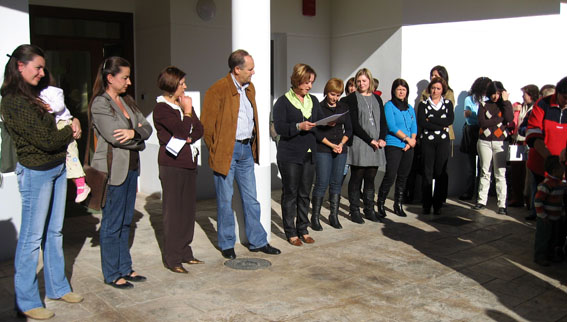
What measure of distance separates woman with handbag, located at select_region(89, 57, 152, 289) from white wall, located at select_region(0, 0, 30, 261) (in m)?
1.51

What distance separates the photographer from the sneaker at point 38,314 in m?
4.33

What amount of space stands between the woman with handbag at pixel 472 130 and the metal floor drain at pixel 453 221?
4.26 ft

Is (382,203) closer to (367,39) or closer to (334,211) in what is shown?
(334,211)

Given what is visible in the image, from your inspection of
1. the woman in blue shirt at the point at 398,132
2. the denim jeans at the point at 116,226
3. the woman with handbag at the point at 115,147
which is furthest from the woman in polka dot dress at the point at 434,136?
the denim jeans at the point at 116,226

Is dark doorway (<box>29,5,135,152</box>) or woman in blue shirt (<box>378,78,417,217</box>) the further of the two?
dark doorway (<box>29,5,135,152</box>)

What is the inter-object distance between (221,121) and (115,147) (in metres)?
1.23

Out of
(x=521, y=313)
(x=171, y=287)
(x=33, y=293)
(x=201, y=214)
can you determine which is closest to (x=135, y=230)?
(x=201, y=214)

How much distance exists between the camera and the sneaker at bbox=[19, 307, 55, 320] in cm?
433

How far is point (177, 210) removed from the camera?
546 centimetres

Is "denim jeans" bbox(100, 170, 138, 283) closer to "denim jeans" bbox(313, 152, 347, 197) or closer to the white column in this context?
the white column

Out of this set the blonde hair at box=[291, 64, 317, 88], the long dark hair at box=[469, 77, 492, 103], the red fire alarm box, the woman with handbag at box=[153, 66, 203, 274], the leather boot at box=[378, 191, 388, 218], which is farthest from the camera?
the red fire alarm box

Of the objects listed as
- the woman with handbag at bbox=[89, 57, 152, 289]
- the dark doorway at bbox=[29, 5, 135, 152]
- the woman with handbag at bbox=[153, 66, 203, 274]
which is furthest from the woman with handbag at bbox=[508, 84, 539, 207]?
the dark doorway at bbox=[29, 5, 135, 152]

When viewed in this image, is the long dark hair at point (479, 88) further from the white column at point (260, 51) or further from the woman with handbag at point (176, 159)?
the woman with handbag at point (176, 159)

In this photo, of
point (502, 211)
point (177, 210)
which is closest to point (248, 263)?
point (177, 210)
